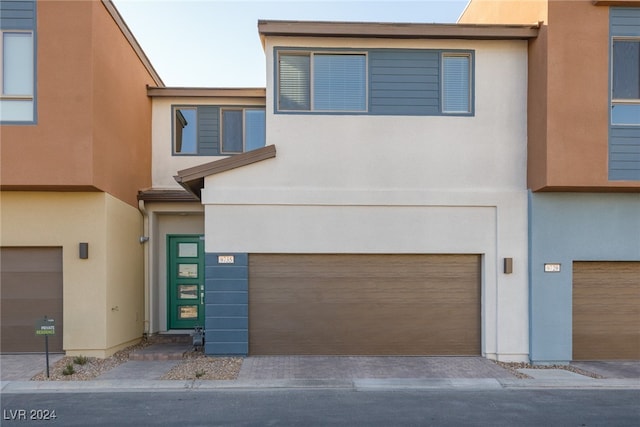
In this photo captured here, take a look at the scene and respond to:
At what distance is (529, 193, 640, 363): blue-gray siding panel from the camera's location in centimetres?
831

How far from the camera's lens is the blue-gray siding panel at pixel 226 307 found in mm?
8281

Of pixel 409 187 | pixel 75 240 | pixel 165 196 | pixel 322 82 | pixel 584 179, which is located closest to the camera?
pixel 584 179

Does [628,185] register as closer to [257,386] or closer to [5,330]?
[257,386]

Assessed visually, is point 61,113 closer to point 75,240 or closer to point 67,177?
point 67,177

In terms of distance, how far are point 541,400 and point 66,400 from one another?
7238mm

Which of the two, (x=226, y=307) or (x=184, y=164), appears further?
(x=184, y=164)

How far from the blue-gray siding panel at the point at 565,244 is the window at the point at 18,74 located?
9.89m

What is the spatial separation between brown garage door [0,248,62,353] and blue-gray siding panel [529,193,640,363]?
9.51 m

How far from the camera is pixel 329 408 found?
5988mm

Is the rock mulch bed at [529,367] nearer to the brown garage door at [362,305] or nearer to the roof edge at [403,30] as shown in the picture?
the brown garage door at [362,305]

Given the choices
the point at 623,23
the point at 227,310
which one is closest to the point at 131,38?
the point at 227,310

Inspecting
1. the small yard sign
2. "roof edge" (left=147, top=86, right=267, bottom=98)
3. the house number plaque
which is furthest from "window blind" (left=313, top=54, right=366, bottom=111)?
the small yard sign

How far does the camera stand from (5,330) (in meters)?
8.31

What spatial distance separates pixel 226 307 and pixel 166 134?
518cm
